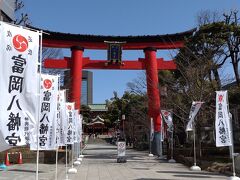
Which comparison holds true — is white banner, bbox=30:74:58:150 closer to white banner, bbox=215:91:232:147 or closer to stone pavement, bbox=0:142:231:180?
stone pavement, bbox=0:142:231:180

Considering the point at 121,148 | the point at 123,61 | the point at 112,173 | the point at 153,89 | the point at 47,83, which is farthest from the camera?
the point at 123,61

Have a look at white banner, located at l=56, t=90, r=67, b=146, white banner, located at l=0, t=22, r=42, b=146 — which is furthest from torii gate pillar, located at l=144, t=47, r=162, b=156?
white banner, located at l=0, t=22, r=42, b=146

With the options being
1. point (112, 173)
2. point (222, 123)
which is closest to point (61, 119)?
point (112, 173)

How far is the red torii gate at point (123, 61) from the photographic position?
31109 millimetres

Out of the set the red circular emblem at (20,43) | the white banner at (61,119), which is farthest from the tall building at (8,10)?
the red circular emblem at (20,43)

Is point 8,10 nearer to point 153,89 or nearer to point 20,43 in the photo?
point 153,89

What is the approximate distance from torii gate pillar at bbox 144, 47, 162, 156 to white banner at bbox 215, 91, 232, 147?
1477 cm

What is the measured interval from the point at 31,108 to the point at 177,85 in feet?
79.2

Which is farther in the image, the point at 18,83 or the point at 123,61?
the point at 123,61

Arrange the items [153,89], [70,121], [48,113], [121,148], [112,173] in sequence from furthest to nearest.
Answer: [153,89] < [121,148] < [70,121] < [112,173] < [48,113]

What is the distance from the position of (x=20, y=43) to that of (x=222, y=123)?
10621mm

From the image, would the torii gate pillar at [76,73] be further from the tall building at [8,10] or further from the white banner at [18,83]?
the white banner at [18,83]

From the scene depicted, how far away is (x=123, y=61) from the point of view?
106 feet

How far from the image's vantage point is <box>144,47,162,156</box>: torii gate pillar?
Result: 31216mm
